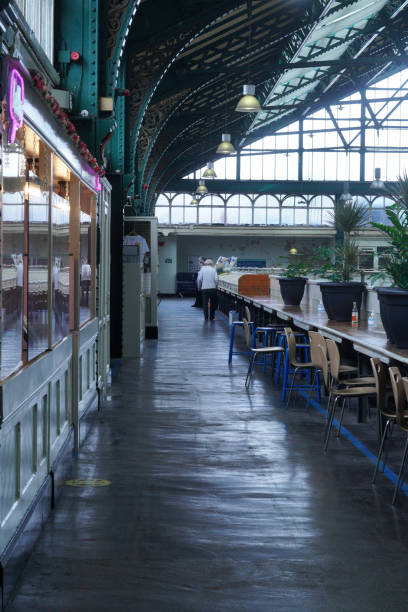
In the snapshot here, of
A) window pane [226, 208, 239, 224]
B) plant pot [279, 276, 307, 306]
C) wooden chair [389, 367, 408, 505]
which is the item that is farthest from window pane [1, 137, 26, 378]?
window pane [226, 208, 239, 224]

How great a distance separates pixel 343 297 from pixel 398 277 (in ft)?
7.41

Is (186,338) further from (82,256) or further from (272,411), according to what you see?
(82,256)

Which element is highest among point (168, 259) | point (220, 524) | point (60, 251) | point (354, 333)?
point (168, 259)

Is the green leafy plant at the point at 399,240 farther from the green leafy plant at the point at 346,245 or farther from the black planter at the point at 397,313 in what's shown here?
the green leafy plant at the point at 346,245

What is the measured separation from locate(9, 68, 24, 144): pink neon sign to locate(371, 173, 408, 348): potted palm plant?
3.42 meters

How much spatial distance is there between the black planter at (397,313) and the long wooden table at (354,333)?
0.08m

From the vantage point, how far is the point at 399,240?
18.9 feet

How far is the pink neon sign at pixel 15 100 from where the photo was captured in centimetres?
246

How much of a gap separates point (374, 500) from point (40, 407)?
1882mm

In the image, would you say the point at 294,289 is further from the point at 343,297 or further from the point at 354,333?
the point at 354,333

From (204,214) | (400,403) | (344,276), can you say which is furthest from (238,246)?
(400,403)

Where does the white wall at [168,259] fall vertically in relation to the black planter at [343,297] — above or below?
above

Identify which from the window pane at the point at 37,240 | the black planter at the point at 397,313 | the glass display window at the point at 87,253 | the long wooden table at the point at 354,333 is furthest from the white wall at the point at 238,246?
the window pane at the point at 37,240

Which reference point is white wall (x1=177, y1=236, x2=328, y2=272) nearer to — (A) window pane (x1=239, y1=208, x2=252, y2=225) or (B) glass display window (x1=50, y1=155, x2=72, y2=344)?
(A) window pane (x1=239, y1=208, x2=252, y2=225)
